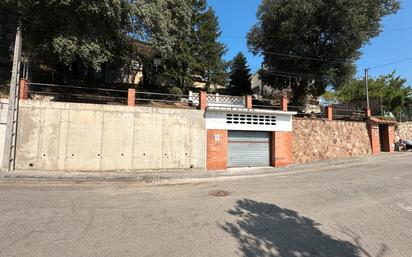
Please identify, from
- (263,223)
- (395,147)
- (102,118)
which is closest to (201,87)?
(102,118)

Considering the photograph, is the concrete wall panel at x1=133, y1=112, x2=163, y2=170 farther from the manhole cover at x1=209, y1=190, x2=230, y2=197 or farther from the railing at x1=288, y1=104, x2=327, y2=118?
the railing at x1=288, y1=104, x2=327, y2=118

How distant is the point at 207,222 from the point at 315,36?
73.2 ft

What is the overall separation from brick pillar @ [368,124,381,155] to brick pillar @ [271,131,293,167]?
30.2ft

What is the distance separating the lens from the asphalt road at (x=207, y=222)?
4.84 metres

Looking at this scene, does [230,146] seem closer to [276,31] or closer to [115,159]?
Answer: [115,159]

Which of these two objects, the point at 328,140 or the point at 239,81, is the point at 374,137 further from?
the point at 239,81

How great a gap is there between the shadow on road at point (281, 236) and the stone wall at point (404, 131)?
26.6m

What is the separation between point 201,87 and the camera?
30.1 meters

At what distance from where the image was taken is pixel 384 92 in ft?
123

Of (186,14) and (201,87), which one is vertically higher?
(186,14)

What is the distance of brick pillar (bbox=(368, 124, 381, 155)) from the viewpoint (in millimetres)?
23391

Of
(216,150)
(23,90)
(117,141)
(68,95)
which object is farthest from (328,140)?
(23,90)

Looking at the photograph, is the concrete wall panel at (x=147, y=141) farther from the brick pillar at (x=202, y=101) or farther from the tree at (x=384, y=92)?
the tree at (x=384, y=92)

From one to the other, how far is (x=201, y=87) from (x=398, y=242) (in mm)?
25980
